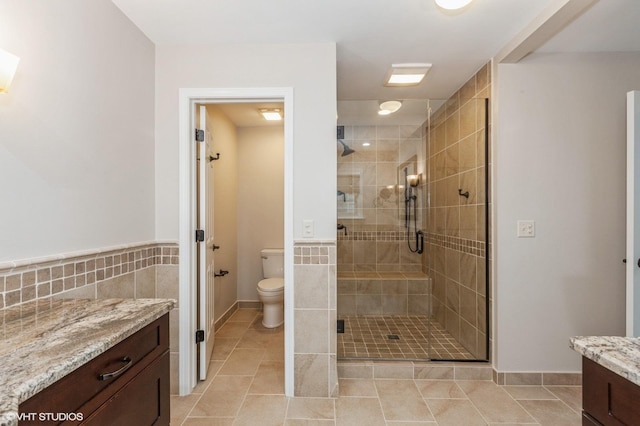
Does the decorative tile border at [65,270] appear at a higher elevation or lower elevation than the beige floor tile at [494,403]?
higher

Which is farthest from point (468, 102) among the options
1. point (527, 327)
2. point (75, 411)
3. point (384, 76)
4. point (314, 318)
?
point (75, 411)

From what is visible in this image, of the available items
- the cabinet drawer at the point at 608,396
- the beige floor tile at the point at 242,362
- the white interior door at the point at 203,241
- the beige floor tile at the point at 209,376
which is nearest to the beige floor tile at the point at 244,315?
the beige floor tile at the point at 242,362

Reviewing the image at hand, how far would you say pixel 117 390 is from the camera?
96cm

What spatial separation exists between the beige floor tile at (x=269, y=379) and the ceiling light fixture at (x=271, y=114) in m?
2.55

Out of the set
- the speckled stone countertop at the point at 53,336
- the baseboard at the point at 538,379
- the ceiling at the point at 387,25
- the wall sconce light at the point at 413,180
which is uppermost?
the ceiling at the point at 387,25

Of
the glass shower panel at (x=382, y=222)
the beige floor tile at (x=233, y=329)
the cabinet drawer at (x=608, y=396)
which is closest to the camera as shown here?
the cabinet drawer at (x=608, y=396)

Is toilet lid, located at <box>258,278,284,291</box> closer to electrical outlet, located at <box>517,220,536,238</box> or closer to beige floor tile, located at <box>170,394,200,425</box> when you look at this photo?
beige floor tile, located at <box>170,394,200,425</box>

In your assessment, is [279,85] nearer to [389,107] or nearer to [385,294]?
[389,107]

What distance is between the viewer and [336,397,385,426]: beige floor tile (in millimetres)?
1740

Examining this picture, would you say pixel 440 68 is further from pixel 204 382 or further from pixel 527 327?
pixel 204 382

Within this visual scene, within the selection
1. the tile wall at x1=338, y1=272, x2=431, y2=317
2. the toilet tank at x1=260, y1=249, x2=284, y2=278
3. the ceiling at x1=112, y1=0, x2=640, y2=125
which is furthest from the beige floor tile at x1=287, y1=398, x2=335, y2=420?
the ceiling at x1=112, y1=0, x2=640, y2=125

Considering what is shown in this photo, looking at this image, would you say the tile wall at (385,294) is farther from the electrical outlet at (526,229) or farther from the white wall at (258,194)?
the electrical outlet at (526,229)

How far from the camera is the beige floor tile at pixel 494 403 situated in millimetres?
1793

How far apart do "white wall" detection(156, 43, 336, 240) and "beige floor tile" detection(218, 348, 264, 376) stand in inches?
45.5
